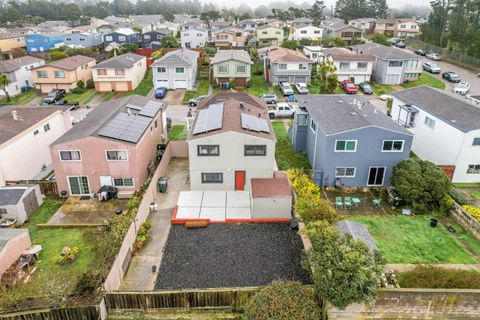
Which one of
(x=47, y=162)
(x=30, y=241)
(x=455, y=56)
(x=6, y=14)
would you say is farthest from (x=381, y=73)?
(x=6, y=14)

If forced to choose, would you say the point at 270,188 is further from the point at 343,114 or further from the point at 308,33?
the point at 308,33

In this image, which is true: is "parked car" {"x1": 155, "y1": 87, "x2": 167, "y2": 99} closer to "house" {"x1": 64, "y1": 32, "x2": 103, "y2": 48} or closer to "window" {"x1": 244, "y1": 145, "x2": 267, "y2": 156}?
"window" {"x1": 244, "y1": 145, "x2": 267, "y2": 156}

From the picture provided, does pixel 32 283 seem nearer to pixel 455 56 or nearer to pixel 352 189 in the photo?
pixel 352 189

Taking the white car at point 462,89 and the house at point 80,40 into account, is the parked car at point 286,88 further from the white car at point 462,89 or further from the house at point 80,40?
the house at point 80,40

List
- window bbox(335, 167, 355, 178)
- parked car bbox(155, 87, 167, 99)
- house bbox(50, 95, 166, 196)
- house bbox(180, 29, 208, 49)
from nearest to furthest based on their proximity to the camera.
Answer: house bbox(50, 95, 166, 196) < window bbox(335, 167, 355, 178) < parked car bbox(155, 87, 167, 99) < house bbox(180, 29, 208, 49)

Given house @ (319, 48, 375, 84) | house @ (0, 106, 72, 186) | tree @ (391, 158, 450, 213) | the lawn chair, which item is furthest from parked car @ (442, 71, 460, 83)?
house @ (0, 106, 72, 186)

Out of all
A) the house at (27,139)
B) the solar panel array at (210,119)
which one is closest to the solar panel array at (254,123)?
the solar panel array at (210,119)

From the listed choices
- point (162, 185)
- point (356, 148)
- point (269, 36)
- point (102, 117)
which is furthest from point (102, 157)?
point (269, 36)
